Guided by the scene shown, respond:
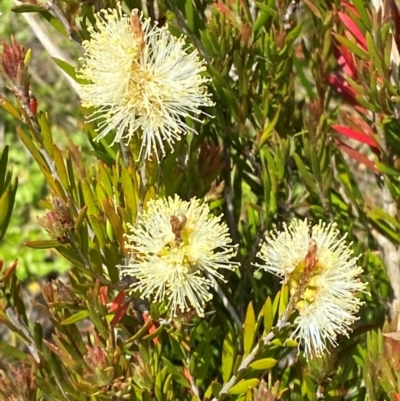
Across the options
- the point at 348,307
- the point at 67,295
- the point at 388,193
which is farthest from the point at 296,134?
the point at 67,295

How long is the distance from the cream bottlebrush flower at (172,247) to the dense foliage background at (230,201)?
0.11ft

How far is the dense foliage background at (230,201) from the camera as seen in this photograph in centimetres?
73

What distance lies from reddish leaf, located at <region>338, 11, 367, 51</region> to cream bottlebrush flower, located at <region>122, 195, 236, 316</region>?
396 millimetres

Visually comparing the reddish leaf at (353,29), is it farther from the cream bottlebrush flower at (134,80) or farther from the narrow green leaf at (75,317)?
the narrow green leaf at (75,317)

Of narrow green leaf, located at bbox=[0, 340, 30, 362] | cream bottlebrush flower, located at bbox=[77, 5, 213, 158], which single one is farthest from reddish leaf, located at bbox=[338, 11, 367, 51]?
narrow green leaf, located at bbox=[0, 340, 30, 362]

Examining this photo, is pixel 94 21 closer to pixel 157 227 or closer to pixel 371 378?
pixel 157 227

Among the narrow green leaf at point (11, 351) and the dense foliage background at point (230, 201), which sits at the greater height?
the dense foliage background at point (230, 201)

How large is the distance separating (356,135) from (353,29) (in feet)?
0.54

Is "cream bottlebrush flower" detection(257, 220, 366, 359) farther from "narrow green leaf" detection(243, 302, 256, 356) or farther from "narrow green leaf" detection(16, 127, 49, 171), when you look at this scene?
"narrow green leaf" detection(16, 127, 49, 171)

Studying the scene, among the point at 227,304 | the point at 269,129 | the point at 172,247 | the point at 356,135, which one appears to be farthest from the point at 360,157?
the point at 172,247

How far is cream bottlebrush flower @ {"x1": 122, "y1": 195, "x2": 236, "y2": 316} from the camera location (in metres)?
0.70

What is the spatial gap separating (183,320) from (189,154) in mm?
232

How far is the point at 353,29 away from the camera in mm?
919

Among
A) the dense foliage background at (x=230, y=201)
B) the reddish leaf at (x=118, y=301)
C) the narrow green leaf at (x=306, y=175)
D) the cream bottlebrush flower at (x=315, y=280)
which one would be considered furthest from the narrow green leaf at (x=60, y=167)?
the narrow green leaf at (x=306, y=175)
